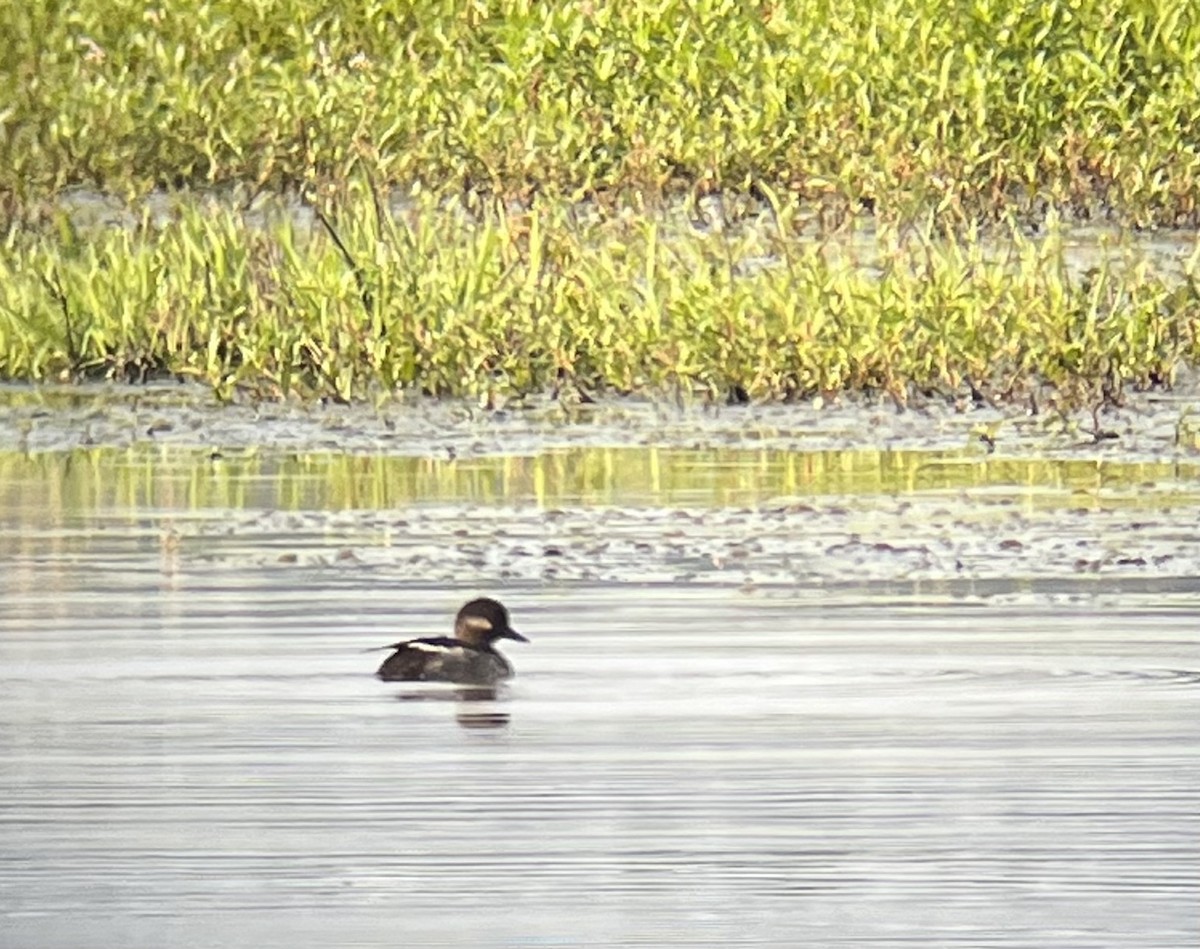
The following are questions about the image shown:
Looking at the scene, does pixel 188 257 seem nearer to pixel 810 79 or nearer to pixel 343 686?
pixel 810 79

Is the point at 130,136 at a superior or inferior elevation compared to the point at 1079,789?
superior

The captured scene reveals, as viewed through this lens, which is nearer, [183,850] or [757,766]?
[183,850]

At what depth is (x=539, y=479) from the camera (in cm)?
991

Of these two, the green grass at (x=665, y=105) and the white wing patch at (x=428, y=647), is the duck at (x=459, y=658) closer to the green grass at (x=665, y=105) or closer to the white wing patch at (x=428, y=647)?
the white wing patch at (x=428, y=647)

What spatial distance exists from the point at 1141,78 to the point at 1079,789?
9.99m

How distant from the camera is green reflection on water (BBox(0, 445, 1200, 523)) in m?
9.48

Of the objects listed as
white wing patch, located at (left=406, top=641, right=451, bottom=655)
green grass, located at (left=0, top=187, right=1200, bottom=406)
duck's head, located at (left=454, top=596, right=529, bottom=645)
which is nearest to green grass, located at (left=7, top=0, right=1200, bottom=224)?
green grass, located at (left=0, top=187, right=1200, bottom=406)

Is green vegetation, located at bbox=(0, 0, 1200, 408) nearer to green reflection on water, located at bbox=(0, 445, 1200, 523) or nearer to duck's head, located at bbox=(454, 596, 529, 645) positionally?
green reflection on water, located at bbox=(0, 445, 1200, 523)

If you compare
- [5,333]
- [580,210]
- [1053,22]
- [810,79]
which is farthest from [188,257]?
[1053,22]

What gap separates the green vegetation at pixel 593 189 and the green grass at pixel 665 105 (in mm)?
20

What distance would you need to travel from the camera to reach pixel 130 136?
1569 centimetres

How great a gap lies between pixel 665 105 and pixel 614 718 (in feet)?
30.8

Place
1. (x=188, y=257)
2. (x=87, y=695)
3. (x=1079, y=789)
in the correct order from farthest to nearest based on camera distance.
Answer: (x=188, y=257), (x=87, y=695), (x=1079, y=789)

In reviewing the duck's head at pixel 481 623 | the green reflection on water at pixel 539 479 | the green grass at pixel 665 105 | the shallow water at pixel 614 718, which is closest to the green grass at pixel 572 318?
the green reflection on water at pixel 539 479
